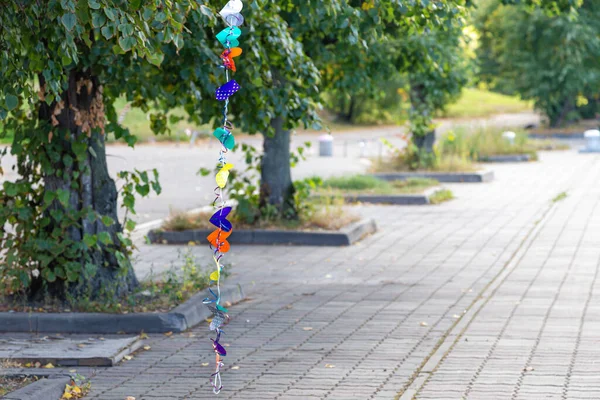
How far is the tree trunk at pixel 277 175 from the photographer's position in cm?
1408

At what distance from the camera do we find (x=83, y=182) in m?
9.02

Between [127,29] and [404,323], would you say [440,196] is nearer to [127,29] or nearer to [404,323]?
[404,323]

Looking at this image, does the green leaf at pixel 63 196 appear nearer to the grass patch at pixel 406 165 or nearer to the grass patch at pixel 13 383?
the grass patch at pixel 13 383

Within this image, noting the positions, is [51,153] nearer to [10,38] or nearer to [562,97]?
[10,38]

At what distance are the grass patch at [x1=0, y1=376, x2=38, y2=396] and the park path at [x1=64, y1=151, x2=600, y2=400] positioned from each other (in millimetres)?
411

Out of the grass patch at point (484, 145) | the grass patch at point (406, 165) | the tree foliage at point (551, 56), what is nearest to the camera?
the grass patch at point (406, 165)

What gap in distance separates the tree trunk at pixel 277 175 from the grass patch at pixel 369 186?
4.94 meters

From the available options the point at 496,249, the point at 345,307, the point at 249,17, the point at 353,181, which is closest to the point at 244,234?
the point at 496,249

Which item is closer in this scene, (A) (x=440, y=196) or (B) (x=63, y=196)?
(B) (x=63, y=196)

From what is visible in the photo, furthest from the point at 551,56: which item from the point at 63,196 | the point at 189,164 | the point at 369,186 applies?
the point at 63,196

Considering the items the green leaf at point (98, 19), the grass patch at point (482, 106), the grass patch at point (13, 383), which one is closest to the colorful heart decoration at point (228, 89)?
the green leaf at point (98, 19)

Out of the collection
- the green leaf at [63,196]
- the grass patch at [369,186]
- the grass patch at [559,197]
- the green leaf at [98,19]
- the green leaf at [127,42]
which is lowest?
the grass patch at [559,197]

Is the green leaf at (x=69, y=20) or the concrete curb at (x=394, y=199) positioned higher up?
the green leaf at (x=69, y=20)

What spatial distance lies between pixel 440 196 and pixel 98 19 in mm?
13198
